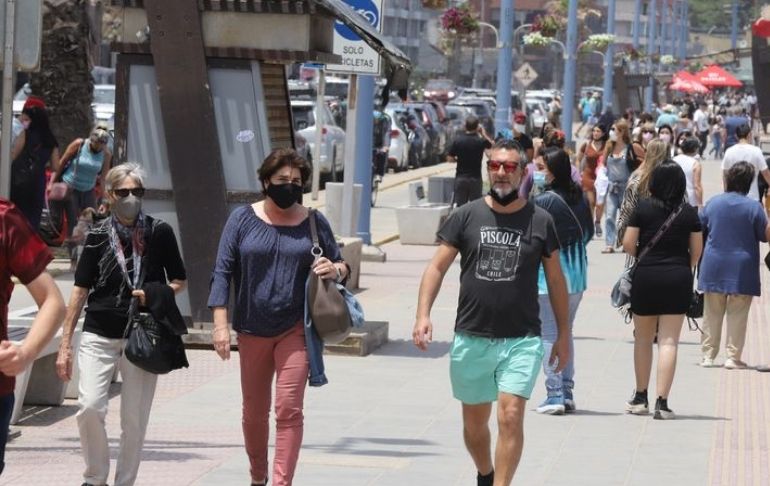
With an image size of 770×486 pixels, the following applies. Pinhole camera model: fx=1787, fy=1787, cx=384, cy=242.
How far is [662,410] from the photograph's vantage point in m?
11.1

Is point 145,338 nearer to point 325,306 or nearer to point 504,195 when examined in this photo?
point 325,306

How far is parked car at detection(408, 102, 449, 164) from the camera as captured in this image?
1770 inches

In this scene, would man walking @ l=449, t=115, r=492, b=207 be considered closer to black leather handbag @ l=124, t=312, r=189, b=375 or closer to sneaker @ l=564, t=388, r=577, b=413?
sneaker @ l=564, t=388, r=577, b=413

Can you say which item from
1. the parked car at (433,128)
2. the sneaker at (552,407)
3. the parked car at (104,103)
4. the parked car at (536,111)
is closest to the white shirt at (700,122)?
the parked car at (536,111)

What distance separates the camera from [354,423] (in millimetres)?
10672

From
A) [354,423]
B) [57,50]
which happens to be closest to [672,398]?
[354,423]

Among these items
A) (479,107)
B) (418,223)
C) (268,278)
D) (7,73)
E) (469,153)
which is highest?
(7,73)

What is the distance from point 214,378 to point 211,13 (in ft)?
9.10

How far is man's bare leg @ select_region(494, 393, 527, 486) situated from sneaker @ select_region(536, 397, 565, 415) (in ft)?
10.8

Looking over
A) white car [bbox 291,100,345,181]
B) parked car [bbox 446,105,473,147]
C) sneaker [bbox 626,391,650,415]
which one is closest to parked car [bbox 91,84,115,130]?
white car [bbox 291,100,345,181]

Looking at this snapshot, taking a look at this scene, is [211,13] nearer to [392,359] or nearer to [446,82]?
[392,359]

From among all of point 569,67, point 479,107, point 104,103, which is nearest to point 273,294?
point 104,103

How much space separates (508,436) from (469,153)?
595 inches

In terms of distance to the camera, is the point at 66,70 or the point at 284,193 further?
the point at 66,70
